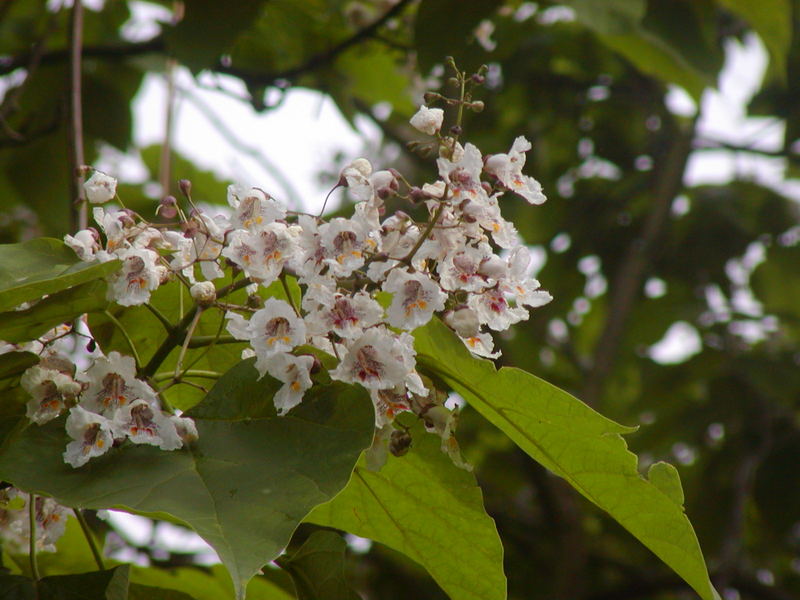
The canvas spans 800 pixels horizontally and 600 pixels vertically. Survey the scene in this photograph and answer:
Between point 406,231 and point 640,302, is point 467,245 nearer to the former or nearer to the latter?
point 406,231

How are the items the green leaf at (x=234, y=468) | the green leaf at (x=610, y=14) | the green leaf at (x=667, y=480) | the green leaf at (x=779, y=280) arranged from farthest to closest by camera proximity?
the green leaf at (x=779, y=280) → the green leaf at (x=610, y=14) → the green leaf at (x=667, y=480) → the green leaf at (x=234, y=468)

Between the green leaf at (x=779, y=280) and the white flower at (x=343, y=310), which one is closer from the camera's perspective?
the white flower at (x=343, y=310)

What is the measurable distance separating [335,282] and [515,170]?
267 mm

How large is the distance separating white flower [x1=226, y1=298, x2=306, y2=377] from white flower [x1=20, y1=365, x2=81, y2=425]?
20cm

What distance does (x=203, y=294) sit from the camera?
1.03 metres

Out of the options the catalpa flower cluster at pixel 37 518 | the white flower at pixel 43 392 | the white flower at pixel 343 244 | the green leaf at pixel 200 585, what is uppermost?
the white flower at pixel 343 244

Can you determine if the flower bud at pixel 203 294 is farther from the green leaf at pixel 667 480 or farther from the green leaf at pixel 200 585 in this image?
A: the green leaf at pixel 200 585

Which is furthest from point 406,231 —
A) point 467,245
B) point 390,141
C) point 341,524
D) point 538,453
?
point 390,141

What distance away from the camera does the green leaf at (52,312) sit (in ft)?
3.42

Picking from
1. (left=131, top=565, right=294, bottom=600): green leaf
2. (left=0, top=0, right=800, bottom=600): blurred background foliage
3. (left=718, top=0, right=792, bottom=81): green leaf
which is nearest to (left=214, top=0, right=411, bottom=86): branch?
(left=0, top=0, right=800, bottom=600): blurred background foliage

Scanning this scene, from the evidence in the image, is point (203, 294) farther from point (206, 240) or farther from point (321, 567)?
point (321, 567)

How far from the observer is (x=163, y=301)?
1.28 m

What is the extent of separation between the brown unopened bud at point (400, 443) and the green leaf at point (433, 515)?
77 millimetres

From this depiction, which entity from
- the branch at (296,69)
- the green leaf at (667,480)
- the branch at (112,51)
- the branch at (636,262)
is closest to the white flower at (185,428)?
the green leaf at (667,480)
